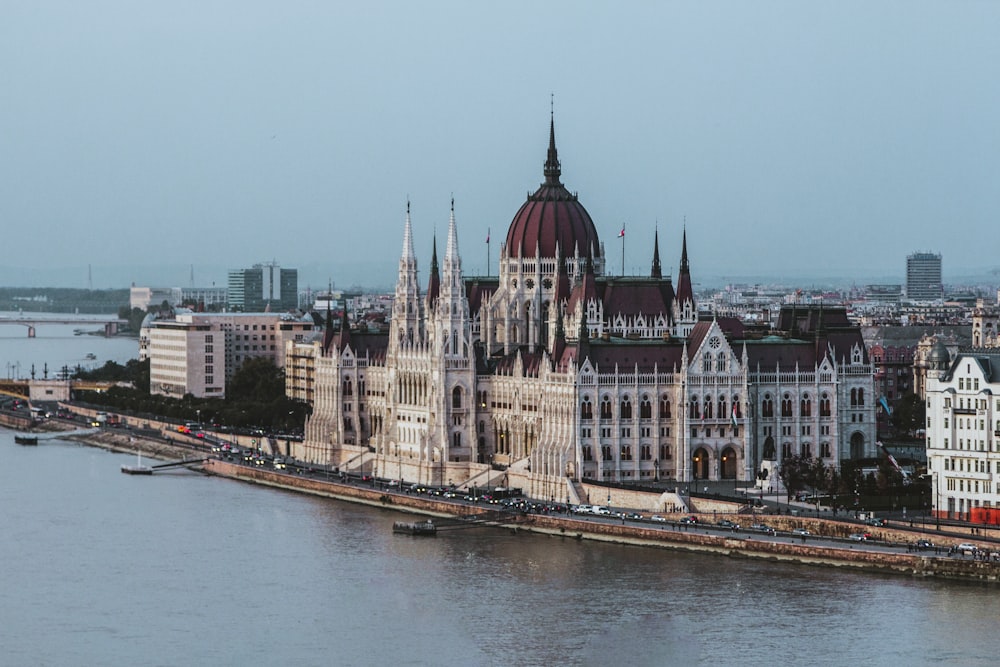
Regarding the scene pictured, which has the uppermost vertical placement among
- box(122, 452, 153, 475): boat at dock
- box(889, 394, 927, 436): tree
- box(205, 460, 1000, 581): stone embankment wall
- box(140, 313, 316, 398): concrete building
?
box(140, 313, 316, 398): concrete building

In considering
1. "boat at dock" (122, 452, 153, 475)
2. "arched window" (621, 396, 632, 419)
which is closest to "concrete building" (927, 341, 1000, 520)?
"arched window" (621, 396, 632, 419)

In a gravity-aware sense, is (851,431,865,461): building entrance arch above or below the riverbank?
above

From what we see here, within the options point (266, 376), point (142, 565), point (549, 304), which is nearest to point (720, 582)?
point (142, 565)

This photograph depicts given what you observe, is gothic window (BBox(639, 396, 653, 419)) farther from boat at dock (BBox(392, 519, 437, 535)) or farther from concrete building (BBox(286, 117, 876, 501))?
boat at dock (BBox(392, 519, 437, 535))

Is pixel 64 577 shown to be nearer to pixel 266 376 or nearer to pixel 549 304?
pixel 549 304

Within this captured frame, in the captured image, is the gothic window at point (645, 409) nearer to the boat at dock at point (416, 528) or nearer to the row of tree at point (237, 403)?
the boat at dock at point (416, 528)

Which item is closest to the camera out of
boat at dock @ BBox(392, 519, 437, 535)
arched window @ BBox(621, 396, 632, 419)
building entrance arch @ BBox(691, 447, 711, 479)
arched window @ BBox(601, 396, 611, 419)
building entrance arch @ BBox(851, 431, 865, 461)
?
boat at dock @ BBox(392, 519, 437, 535)

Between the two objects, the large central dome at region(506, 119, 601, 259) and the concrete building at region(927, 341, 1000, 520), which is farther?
the large central dome at region(506, 119, 601, 259)
